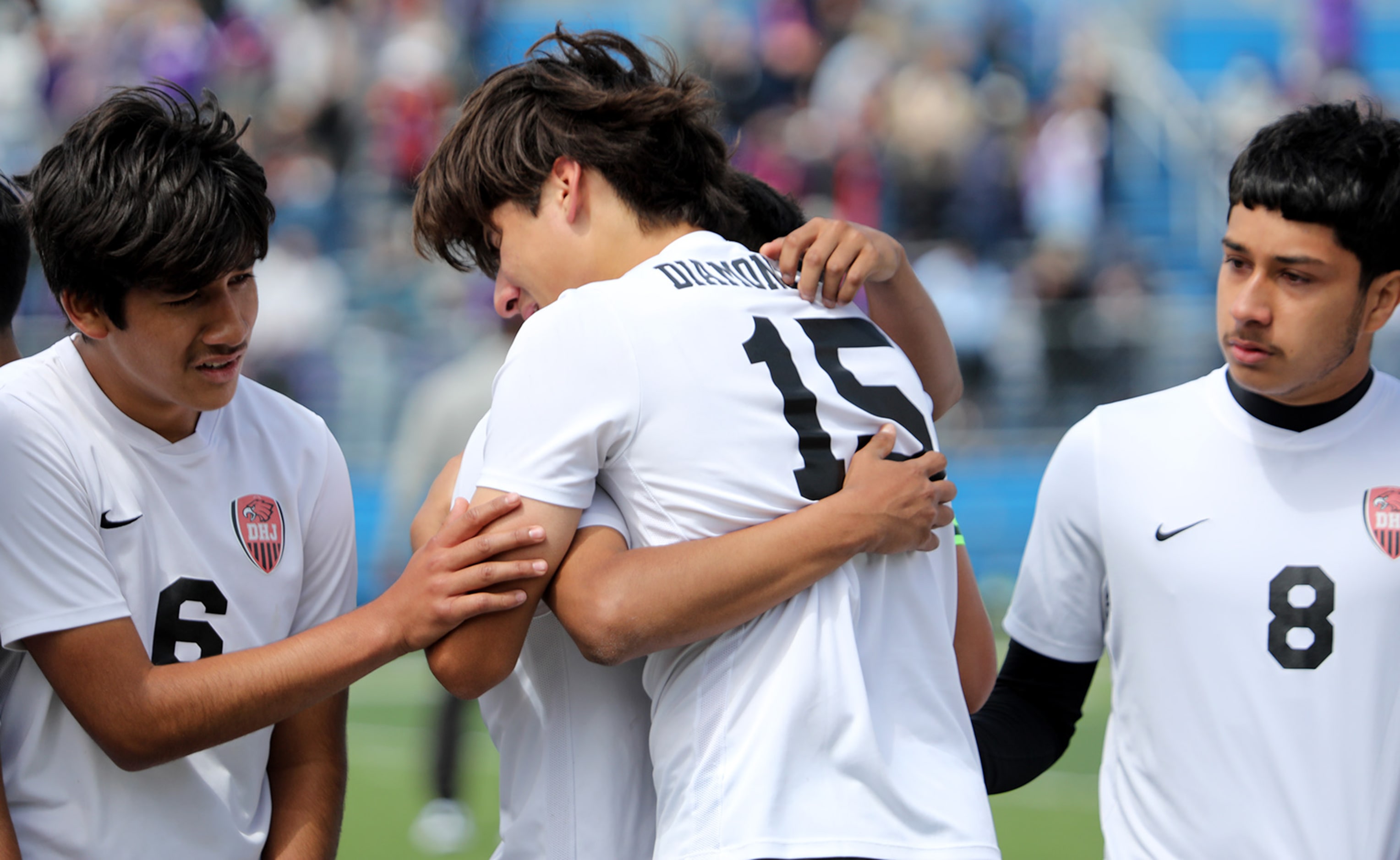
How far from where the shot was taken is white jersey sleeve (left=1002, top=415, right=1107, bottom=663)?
9.43 feet

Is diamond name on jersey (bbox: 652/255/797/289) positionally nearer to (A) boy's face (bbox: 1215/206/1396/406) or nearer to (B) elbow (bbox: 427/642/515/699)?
(B) elbow (bbox: 427/642/515/699)

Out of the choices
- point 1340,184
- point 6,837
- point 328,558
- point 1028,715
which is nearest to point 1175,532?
point 1028,715

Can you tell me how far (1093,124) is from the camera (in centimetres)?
1373

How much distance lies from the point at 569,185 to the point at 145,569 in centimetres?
97

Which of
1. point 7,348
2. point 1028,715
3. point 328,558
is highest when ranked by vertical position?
point 7,348

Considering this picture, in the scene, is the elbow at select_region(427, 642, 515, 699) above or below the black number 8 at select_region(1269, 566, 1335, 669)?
above

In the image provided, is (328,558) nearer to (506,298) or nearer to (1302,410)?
(506,298)

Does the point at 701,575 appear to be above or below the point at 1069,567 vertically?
above

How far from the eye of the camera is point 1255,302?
2.66 metres

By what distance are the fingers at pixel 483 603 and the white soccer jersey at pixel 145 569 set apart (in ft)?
1.87

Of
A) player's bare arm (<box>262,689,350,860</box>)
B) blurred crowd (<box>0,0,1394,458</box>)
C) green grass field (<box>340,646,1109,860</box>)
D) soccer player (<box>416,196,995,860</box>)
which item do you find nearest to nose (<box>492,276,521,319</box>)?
soccer player (<box>416,196,995,860</box>)

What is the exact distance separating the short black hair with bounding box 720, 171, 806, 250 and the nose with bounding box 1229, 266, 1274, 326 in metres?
0.85

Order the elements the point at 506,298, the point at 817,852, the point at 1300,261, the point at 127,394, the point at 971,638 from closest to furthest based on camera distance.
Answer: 1. the point at 817,852
2. the point at 127,394
3. the point at 506,298
4. the point at 1300,261
5. the point at 971,638

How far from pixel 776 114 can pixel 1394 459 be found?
488 inches
